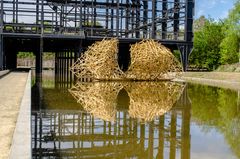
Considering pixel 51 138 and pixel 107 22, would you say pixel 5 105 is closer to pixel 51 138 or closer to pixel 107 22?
pixel 51 138

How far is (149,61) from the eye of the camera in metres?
26.9

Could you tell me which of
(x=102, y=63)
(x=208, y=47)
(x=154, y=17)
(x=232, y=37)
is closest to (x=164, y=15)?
(x=154, y=17)

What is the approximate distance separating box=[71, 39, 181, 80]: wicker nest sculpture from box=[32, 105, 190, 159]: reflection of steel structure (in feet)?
52.0

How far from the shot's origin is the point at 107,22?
4331 centimetres

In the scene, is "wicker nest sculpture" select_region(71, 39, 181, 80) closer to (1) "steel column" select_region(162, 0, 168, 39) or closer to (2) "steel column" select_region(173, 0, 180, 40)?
(2) "steel column" select_region(173, 0, 180, 40)

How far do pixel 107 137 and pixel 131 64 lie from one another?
772 inches

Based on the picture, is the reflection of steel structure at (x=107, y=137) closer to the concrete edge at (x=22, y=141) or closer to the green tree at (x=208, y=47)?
the concrete edge at (x=22, y=141)

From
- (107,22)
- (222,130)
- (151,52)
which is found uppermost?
(107,22)

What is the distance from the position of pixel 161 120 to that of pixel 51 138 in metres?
3.24

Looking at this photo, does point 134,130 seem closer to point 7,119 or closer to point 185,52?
point 7,119

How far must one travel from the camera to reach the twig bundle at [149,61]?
89.3ft

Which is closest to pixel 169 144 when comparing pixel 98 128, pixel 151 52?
pixel 98 128

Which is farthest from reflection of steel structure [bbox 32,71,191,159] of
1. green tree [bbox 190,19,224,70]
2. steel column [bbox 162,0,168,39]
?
green tree [bbox 190,19,224,70]

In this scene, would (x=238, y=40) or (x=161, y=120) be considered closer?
(x=161, y=120)
